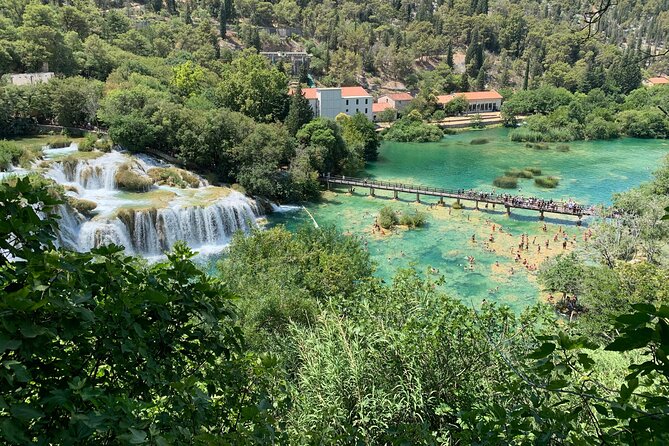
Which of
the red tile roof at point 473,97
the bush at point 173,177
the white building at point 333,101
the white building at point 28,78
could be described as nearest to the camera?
the bush at point 173,177

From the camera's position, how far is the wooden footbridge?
96.1 feet

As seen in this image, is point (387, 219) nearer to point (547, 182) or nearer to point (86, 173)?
point (547, 182)

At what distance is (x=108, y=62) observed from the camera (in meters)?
43.9

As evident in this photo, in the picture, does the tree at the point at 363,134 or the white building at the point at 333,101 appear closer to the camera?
the tree at the point at 363,134

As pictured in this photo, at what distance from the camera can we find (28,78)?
3772 centimetres

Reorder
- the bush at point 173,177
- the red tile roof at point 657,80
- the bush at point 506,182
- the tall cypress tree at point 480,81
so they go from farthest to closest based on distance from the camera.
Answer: the red tile roof at point 657,80, the tall cypress tree at point 480,81, the bush at point 506,182, the bush at point 173,177

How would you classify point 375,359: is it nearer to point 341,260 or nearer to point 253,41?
point 341,260

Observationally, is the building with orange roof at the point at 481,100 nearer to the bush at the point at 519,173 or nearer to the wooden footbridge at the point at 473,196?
the bush at the point at 519,173

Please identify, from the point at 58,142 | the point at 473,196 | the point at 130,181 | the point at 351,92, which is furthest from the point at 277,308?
the point at 351,92

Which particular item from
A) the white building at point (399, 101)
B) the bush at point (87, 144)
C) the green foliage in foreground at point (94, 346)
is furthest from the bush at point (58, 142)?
the white building at point (399, 101)

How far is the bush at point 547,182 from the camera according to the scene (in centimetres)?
3609

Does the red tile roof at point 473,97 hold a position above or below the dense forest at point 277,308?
above

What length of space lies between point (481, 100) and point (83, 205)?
60.7m

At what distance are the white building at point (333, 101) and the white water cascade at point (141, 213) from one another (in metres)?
24.8
